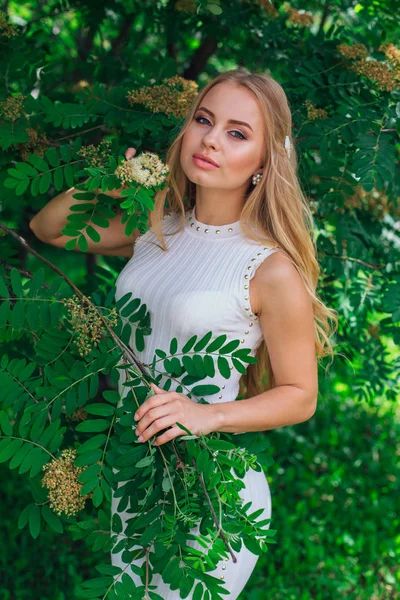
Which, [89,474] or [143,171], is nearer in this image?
[89,474]

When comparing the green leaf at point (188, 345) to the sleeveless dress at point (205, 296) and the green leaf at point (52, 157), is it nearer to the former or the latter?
the sleeveless dress at point (205, 296)

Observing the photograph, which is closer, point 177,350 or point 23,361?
point 23,361

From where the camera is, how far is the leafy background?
2.19m

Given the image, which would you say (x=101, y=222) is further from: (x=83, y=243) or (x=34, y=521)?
(x=34, y=521)

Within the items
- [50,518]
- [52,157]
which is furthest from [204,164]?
[50,518]

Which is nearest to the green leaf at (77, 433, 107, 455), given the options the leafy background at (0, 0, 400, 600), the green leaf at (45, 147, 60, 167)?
the leafy background at (0, 0, 400, 600)

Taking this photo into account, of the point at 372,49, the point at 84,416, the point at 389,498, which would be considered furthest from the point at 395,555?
the point at 372,49

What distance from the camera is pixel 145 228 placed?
5.60 ft

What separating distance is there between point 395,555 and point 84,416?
2234 millimetres

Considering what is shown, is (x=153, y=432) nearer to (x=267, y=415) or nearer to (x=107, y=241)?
(x=267, y=415)

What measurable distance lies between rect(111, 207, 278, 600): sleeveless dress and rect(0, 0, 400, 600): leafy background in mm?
269

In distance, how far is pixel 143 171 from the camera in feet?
5.37

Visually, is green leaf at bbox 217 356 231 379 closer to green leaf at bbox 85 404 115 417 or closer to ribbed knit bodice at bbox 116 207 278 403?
ribbed knit bodice at bbox 116 207 278 403

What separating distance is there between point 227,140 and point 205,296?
0.41 metres
